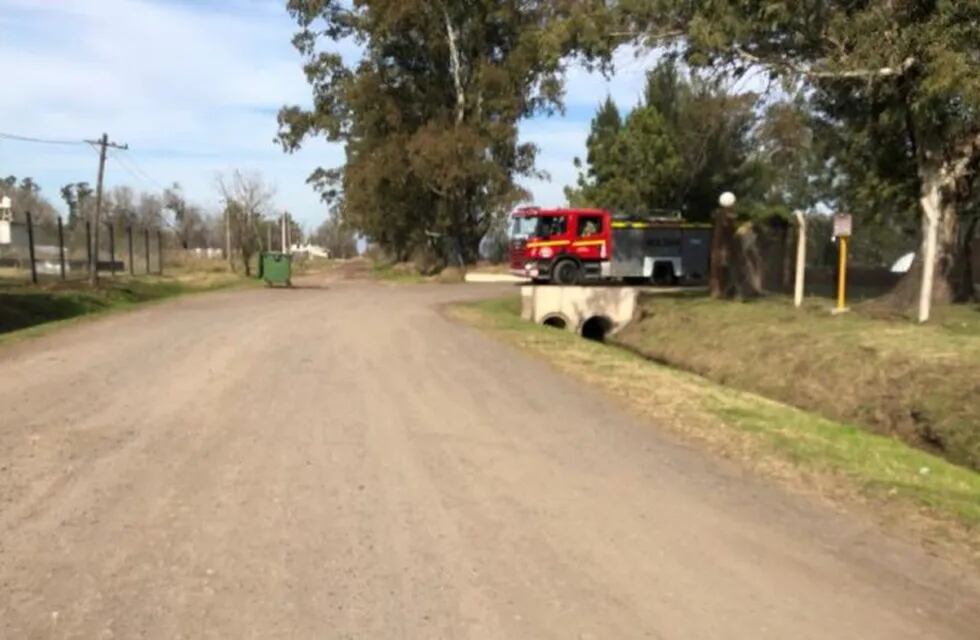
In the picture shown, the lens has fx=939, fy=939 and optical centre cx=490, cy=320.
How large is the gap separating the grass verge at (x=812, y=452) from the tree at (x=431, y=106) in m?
32.3

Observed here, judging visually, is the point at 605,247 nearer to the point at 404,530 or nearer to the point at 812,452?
the point at 812,452

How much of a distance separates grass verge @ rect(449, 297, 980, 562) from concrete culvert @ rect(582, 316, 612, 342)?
1341 centimetres

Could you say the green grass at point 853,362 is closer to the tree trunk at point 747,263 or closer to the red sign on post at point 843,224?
the red sign on post at point 843,224

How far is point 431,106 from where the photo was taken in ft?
161

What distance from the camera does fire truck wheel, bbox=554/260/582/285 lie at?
3312 centimetres

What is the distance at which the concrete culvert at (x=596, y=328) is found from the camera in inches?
1126

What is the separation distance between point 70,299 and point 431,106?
26094mm

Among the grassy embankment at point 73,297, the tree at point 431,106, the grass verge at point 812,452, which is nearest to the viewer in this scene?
the grass verge at point 812,452

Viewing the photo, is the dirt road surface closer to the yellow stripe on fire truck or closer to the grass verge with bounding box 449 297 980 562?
the grass verge with bounding box 449 297 980 562

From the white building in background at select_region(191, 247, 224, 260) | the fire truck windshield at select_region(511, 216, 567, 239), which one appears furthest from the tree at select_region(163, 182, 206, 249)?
the fire truck windshield at select_region(511, 216, 567, 239)

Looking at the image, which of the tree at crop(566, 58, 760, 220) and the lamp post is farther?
the tree at crop(566, 58, 760, 220)

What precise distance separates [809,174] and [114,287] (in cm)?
5230

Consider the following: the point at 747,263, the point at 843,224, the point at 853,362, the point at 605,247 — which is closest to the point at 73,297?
the point at 605,247

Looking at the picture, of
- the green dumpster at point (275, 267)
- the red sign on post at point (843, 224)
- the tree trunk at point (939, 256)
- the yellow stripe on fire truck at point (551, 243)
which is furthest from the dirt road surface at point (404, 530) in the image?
the green dumpster at point (275, 267)
